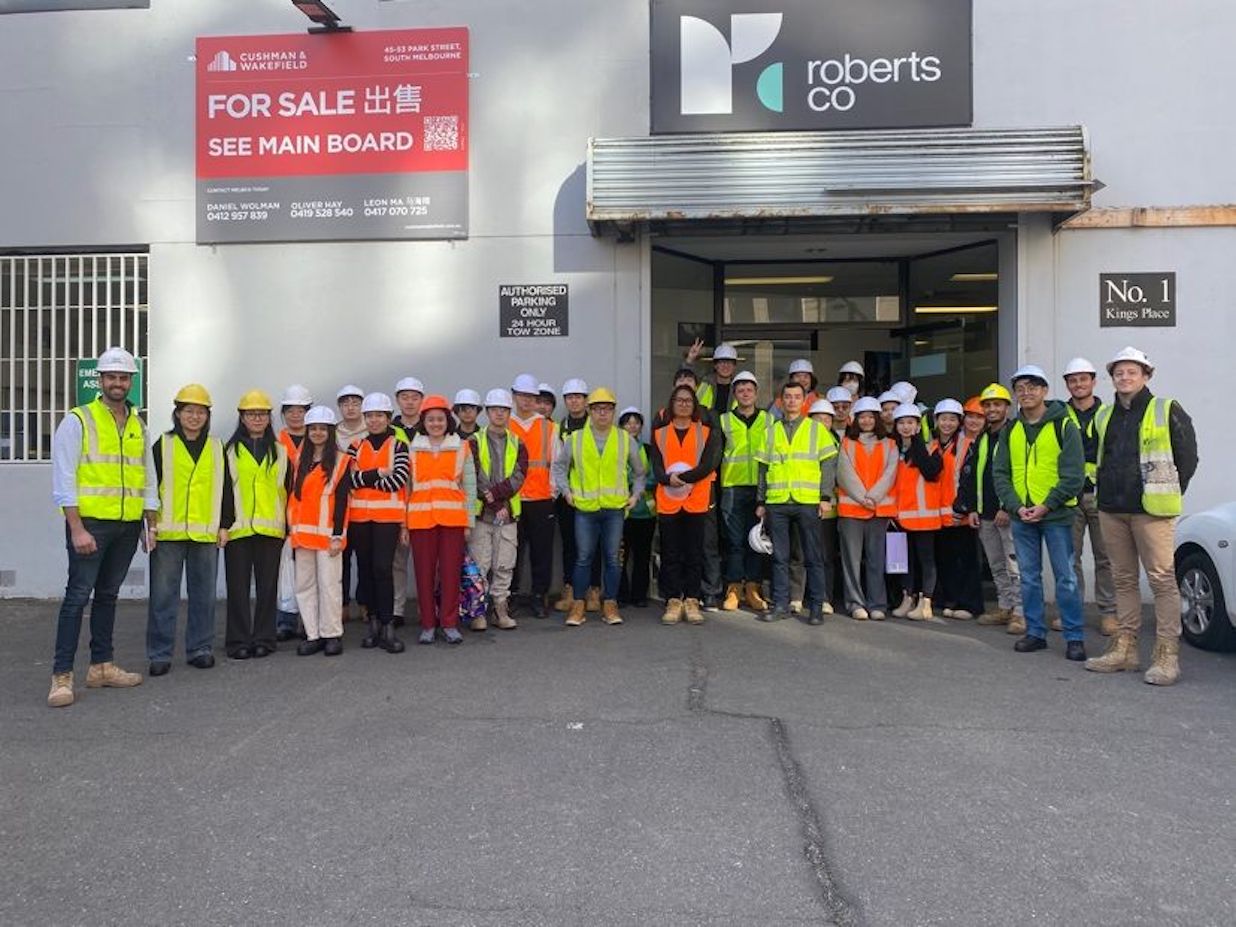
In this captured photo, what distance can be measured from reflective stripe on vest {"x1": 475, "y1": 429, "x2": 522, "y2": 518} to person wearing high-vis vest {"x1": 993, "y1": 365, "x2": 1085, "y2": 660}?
375 cm

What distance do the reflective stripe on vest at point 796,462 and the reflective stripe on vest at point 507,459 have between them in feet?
6.93

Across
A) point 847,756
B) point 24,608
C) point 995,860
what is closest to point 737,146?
point 847,756

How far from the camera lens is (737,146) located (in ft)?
28.0

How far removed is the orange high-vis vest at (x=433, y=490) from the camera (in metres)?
6.98

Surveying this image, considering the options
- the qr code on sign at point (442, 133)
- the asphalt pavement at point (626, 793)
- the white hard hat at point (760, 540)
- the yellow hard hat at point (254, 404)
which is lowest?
the asphalt pavement at point (626, 793)

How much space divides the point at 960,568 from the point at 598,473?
3.35 m

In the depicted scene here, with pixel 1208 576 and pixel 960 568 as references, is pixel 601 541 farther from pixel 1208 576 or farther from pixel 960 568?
pixel 1208 576

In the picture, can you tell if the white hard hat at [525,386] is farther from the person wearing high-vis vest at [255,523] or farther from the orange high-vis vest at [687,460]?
the person wearing high-vis vest at [255,523]

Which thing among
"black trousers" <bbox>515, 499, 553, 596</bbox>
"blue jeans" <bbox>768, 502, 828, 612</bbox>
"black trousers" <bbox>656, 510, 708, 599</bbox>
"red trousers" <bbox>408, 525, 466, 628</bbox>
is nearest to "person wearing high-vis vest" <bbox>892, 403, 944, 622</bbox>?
"blue jeans" <bbox>768, 502, 828, 612</bbox>

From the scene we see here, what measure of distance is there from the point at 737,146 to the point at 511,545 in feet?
13.9

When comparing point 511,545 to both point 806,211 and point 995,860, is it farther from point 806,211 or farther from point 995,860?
point 995,860

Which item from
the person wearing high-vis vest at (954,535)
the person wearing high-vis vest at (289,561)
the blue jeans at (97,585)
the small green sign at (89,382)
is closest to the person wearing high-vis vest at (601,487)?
the person wearing high-vis vest at (289,561)

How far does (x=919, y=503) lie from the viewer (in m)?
7.89

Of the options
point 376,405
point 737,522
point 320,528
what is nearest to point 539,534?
point 737,522
